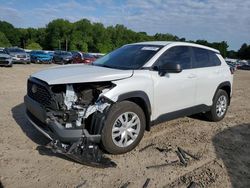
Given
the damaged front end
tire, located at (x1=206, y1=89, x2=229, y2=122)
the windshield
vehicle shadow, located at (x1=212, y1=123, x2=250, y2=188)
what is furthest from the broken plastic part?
tire, located at (x1=206, y1=89, x2=229, y2=122)

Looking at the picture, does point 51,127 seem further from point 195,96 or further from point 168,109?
point 195,96

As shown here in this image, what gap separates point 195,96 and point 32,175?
11.9ft

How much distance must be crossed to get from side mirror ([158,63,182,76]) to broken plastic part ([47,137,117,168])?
1807mm

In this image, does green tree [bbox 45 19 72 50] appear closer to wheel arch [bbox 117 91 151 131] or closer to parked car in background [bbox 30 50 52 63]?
parked car in background [bbox 30 50 52 63]

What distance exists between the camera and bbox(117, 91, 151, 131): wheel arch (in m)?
4.75

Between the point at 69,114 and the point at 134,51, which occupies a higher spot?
the point at 134,51

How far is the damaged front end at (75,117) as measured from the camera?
4402 mm

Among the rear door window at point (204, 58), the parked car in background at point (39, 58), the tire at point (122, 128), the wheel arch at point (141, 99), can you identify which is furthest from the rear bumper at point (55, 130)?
the parked car in background at point (39, 58)

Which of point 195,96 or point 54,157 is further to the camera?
point 195,96

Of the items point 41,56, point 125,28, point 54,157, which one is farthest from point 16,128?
point 125,28

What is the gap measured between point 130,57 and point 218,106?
106 inches

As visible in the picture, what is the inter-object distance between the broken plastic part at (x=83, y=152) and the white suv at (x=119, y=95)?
0.09 m

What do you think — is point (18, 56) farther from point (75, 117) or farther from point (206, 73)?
point (75, 117)

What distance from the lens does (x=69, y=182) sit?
3932mm
